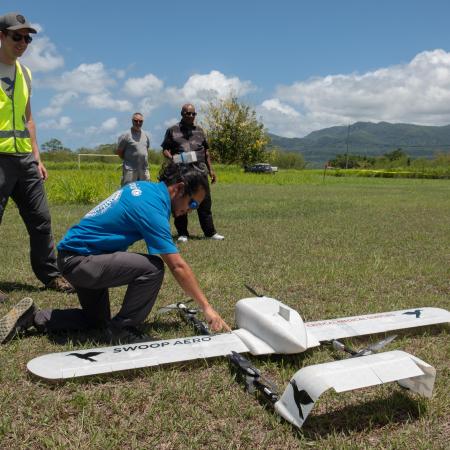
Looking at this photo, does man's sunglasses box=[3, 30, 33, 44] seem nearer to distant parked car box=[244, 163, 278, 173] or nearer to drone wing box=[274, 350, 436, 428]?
drone wing box=[274, 350, 436, 428]

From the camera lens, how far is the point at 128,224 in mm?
3438

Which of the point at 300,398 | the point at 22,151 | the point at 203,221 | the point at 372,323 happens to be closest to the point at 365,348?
the point at 372,323

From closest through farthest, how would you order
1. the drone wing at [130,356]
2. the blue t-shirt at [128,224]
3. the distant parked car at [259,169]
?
the drone wing at [130,356] → the blue t-shirt at [128,224] → the distant parked car at [259,169]

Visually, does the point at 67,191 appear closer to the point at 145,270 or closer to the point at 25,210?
the point at 25,210

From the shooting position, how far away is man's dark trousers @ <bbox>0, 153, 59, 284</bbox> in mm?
4789

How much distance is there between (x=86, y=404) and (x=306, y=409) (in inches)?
50.6

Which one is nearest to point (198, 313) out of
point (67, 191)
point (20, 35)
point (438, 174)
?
point (20, 35)

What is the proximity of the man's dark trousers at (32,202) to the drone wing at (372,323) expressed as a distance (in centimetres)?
297

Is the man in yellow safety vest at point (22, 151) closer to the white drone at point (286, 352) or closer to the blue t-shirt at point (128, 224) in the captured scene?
the blue t-shirt at point (128, 224)

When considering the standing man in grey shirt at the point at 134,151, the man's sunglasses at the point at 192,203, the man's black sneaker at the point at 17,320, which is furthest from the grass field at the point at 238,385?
the standing man in grey shirt at the point at 134,151

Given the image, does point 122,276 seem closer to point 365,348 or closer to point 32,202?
point 365,348

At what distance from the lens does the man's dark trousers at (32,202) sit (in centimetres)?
479

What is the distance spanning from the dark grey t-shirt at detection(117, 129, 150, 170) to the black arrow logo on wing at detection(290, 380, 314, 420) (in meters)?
9.01

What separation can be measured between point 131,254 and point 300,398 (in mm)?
1703
